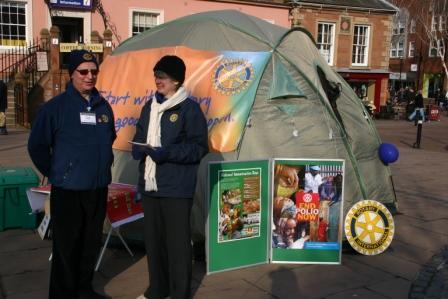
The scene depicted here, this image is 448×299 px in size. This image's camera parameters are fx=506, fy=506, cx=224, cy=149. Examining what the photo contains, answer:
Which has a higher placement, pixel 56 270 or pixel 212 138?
pixel 212 138

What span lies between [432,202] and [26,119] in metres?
13.5

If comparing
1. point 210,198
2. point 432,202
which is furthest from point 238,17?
point 432,202

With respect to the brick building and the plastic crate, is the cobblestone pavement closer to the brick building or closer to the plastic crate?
the plastic crate

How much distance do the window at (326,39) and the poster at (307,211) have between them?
887 inches

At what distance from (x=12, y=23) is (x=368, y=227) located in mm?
17421

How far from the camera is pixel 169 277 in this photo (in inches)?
156

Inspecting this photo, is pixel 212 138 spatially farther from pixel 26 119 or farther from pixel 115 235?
pixel 26 119

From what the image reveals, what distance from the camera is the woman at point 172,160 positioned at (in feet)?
11.9

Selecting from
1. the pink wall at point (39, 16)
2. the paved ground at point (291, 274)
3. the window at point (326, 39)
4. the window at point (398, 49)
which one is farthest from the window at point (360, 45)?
the window at point (398, 49)

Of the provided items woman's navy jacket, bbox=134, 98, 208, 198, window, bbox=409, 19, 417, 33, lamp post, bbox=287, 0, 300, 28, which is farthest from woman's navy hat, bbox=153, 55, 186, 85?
window, bbox=409, 19, 417, 33

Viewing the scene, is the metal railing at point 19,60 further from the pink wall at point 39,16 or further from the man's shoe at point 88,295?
the man's shoe at point 88,295

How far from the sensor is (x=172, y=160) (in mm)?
3586

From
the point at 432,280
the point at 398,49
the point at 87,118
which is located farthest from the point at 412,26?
the point at 87,118

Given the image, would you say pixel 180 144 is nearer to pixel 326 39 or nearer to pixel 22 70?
pixel 22 70
